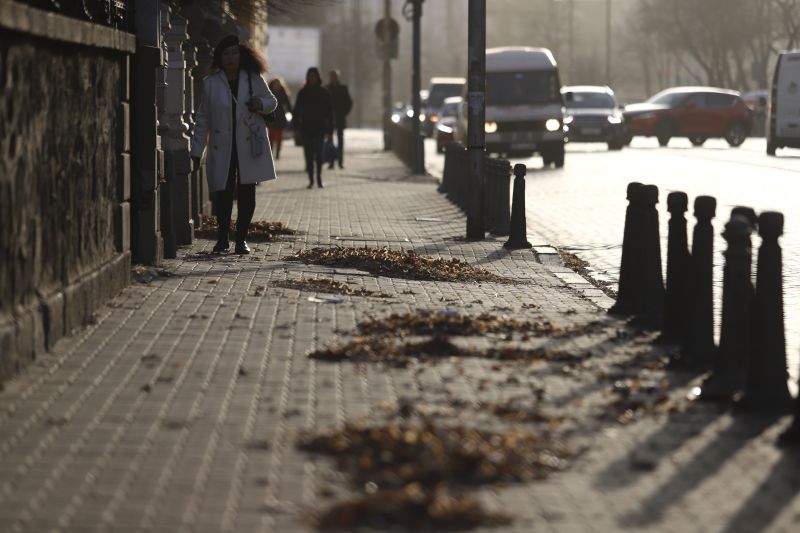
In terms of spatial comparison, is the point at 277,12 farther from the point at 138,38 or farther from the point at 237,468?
the point at 237,468

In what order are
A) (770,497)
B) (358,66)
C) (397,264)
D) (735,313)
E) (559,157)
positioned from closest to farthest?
(770,497) < (735,313) < (397,264) < (559,157) < (358,66)

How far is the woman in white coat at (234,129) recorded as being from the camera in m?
13.5

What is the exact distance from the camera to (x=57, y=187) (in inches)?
336

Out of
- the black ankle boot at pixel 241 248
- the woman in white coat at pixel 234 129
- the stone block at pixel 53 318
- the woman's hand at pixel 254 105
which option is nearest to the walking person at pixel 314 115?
the woman in white coat at pixel 234 129

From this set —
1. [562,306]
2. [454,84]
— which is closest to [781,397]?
[562,306]

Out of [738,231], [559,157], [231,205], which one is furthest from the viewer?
[559,157]

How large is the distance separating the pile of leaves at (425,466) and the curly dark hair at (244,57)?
7518 millimetres

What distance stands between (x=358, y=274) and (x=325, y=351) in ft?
13.8

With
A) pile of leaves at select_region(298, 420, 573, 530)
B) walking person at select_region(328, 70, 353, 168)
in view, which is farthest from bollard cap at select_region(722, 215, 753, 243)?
walking person at select_region(328, 70, 353, 168)

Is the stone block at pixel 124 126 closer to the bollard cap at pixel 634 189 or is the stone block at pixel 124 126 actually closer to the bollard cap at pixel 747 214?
the bollard cap at pixel 634 189

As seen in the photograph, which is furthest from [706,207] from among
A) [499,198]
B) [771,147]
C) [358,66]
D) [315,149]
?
[358,66]

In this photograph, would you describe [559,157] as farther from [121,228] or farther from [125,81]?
[121,228]

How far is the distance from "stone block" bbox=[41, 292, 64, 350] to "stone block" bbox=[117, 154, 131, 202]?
267cm

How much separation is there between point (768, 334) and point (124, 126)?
5.25 meters
